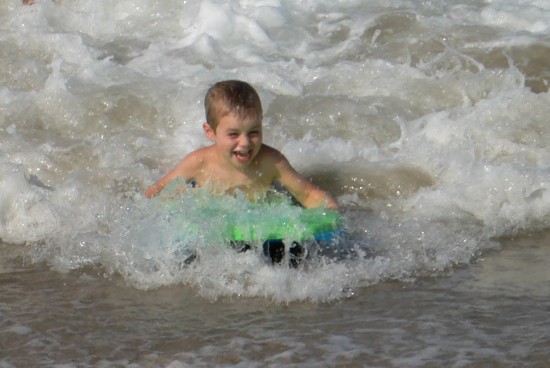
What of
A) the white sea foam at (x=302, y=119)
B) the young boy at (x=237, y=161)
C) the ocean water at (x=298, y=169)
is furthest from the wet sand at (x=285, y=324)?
the young boy at (x=237, y=161)

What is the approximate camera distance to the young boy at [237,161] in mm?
5266

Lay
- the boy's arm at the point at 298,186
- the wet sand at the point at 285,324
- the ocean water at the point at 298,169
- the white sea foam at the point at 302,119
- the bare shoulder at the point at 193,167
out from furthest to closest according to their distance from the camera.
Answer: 1. the bare shoulder at the point at 193,167
2. the boy's arm at the point at 298,186
3. the white sea foam at the point at 302,119
4. the ocean water at the point at 298,169
5. the wet sand at the point at 285,324

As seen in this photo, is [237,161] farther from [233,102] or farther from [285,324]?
[285,324]

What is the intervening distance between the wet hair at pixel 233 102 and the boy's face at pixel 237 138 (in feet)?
0.08

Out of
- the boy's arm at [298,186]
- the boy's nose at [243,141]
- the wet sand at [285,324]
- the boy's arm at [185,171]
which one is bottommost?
the wet sand at [285,324]

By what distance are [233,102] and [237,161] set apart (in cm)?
35

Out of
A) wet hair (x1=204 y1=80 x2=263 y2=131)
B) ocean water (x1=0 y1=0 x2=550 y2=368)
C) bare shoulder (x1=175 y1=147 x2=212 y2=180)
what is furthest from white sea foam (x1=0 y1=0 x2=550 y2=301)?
wet hair (x1=204 y1=80 x2=263 y2=131)

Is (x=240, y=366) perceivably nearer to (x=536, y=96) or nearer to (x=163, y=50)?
(x=536, y=96)

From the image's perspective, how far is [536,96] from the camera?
23.0 feet

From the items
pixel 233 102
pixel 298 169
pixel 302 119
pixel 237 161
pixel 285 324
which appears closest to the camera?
pixel 285 324

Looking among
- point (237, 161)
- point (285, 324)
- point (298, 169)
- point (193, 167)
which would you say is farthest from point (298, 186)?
point (285, 324)

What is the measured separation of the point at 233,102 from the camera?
5.23m

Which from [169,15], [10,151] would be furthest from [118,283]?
[169,15]

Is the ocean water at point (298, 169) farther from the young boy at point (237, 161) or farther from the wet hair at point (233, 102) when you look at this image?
the wet hair at point (233, 102)
